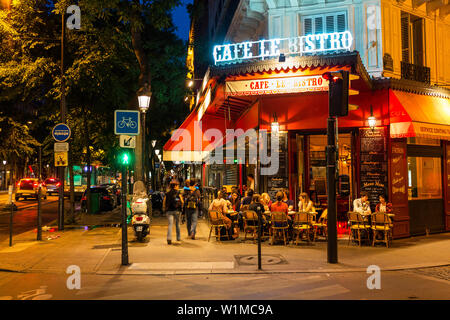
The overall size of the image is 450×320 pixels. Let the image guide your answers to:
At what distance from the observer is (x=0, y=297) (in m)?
6.80

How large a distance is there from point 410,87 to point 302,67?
4.67 metres

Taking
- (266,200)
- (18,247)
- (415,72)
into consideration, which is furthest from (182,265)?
(415,72)

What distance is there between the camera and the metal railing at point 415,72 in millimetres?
14030

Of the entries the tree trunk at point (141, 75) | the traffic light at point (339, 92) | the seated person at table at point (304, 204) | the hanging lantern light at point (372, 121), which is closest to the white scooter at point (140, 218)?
the tree trunk at point (141, 75)

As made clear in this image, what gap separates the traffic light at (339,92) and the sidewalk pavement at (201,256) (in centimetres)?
345

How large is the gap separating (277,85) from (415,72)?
582 centimetres

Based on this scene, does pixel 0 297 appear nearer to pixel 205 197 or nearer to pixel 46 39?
pixel 46 39

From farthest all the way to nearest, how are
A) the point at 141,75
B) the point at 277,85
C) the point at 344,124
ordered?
the point at 141,75
the point at 344,124
the point at 277,85

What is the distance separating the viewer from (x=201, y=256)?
10250 mm

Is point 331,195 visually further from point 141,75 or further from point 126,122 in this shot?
point 141,75

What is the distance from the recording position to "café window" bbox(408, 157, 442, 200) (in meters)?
14.1

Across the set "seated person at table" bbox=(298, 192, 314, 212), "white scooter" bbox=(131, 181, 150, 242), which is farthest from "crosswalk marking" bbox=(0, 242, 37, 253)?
"seated person at table" bbox=(298, 192, 314, 212)

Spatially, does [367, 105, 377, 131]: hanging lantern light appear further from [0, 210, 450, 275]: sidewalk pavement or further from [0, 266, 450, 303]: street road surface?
[0, 266, 450, 303]: street road surface
